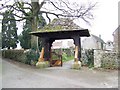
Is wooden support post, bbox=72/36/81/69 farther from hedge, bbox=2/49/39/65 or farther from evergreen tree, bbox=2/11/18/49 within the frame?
evergreen tree, bbox=2/11/18/49

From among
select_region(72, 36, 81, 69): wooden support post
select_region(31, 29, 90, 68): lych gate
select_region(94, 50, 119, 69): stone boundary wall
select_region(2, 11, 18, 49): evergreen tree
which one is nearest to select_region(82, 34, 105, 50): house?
select_region(2, 11, 18, 49): evergreen tree

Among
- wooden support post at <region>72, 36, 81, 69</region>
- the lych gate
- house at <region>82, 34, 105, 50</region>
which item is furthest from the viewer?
house at <region>82, 34, 105, 50</region>

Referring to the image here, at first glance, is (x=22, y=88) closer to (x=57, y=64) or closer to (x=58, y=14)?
(x=57, y=64)

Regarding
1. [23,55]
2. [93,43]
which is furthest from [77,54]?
[93,43]

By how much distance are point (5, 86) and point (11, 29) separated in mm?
26131

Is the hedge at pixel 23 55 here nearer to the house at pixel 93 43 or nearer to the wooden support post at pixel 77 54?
the wooden support post at pixel 77 54

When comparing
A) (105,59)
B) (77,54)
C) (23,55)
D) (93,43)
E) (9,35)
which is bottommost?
(105,59)

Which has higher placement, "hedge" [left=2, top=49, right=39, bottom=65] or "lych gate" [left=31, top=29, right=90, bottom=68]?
"lych gate" [left=31, top=29, right=90, bottom=68]

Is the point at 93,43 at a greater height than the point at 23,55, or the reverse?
the point at 93,43

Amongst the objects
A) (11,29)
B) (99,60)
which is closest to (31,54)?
(99,60)

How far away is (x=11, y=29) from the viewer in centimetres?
3606

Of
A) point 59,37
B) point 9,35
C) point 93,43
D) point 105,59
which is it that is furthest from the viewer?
point 93,43

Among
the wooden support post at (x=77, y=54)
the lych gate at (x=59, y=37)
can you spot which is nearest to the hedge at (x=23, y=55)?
A: the lych gate at (x=59, y=37)

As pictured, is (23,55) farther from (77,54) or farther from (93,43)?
(93,43)
